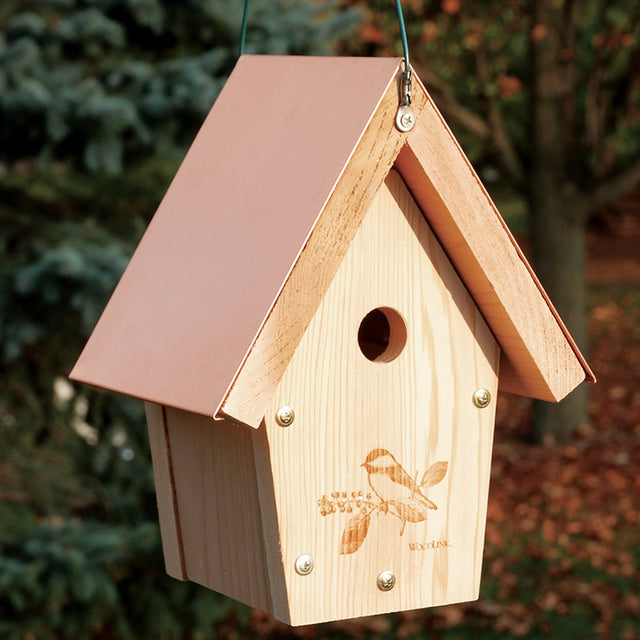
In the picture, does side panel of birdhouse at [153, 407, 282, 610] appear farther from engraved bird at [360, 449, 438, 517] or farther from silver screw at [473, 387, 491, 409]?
silver screw at [473, 387, 491, 409]

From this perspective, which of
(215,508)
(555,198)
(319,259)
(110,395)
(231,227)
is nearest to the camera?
(319,259)

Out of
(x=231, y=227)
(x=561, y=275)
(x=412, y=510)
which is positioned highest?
(x=561, y=275)

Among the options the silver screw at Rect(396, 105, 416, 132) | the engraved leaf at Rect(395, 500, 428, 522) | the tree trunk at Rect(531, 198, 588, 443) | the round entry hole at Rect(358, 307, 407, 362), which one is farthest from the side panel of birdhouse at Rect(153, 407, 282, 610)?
the tree trunk at Rect(531, 198, 588, 443)

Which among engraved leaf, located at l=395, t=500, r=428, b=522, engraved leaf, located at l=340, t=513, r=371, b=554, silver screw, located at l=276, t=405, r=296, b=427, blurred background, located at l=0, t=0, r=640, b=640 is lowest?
engraved leaf, located at l=340, t=513, r=371, b=554

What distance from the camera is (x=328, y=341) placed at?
1872 millimetres

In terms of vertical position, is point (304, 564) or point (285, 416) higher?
point (285, 416)

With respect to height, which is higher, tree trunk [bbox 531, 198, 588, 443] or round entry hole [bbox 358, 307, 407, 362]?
tree trunk [bbox 531, 198, 588, 443]

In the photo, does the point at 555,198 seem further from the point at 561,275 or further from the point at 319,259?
the point at 319,259

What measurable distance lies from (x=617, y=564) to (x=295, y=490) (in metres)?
4.86

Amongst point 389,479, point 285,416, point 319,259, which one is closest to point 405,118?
point 319,259

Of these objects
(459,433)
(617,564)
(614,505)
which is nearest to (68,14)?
(459,433)

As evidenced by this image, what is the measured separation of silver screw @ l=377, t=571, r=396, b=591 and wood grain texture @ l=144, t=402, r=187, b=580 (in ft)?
1.50

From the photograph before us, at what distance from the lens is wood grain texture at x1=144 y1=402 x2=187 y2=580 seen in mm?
2188

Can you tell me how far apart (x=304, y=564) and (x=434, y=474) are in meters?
0.30
